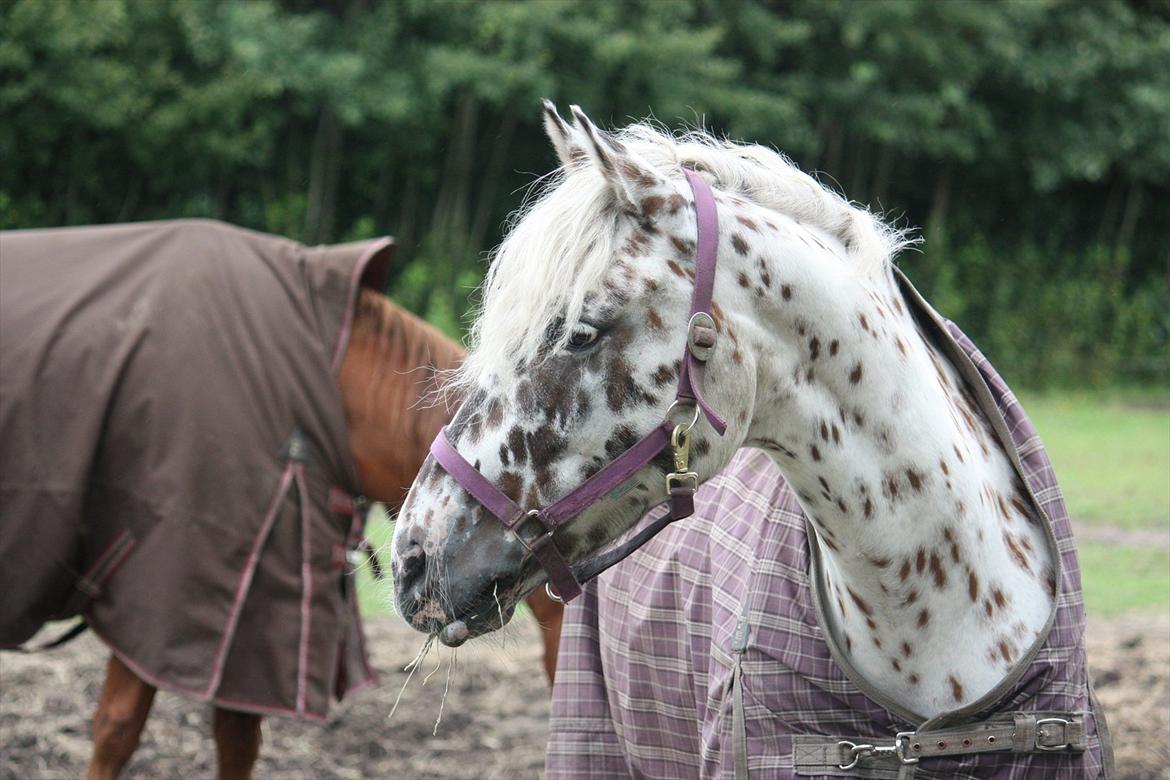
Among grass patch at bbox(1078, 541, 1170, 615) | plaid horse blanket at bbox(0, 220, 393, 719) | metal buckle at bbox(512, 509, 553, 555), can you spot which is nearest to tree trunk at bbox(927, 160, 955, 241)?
grass patch at bbox(1078, 541, 1170, 615)

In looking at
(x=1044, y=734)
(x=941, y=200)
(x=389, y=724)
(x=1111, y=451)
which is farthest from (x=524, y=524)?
(x=941, y=200)

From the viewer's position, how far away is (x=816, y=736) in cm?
176

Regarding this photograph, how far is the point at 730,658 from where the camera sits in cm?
186

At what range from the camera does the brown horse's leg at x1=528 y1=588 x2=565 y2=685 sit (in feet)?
10.9

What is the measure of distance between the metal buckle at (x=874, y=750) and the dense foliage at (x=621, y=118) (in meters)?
6.83

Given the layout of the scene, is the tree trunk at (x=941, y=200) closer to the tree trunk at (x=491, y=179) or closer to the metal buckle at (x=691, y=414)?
the tree trunk at (x=491, y=179)

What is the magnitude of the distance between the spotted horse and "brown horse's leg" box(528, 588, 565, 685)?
4.59 feet

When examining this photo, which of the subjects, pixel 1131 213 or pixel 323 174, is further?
pixel 1131 213

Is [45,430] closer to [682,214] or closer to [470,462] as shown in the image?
[470,462]

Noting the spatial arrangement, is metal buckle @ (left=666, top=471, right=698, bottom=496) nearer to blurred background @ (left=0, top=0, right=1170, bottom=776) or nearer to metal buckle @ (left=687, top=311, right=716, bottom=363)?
metal buckle @ (left=687, top=311, right=716, bottom=363)

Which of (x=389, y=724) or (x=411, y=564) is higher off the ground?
(x=411, y=564)

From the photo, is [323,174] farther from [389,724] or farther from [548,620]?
[548,620]

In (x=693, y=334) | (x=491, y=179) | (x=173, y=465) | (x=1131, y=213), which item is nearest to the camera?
(x=693, y=334)

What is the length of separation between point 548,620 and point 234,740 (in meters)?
0.95
